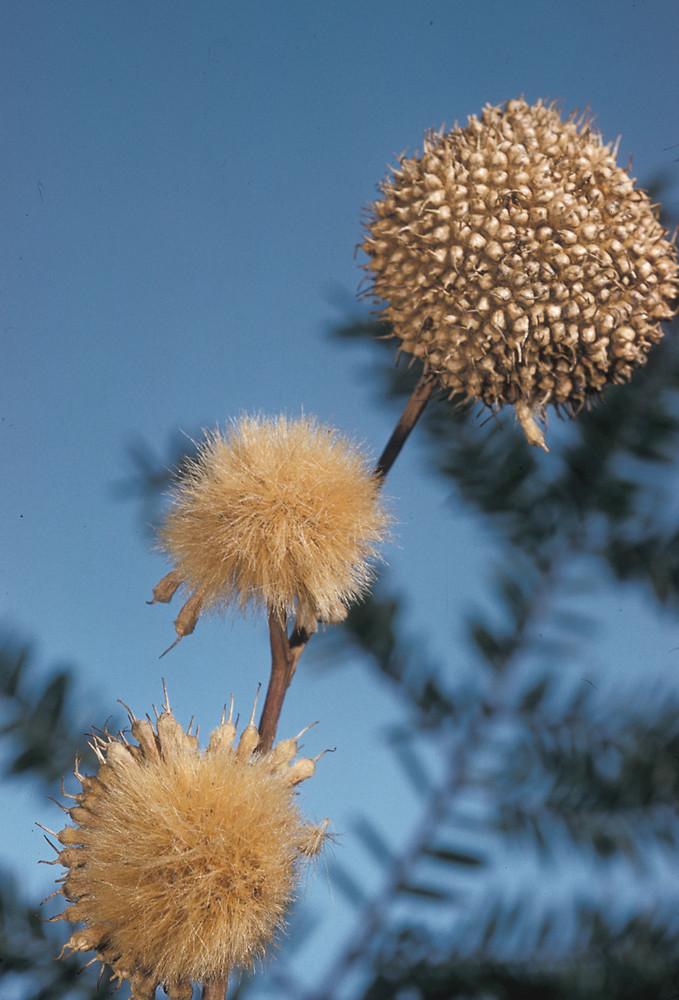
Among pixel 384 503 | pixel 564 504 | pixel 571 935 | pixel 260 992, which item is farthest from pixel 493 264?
pixel 260 992

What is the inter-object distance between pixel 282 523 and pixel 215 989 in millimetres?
340

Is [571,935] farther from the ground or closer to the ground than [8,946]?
closer to the ground

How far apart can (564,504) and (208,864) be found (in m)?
0.54

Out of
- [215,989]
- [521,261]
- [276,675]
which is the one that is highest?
[521,261]

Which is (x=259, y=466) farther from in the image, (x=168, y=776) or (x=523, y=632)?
(x=523, y=632)

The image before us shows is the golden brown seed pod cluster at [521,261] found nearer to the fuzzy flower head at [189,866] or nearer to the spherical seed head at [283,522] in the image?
the spherical seed head at [283,522]

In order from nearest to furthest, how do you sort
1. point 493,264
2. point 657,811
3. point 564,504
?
1. point 493,264
2. point 657,811
3. point 564,504

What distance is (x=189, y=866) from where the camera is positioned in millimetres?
784

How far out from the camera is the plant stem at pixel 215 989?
0.84 meters

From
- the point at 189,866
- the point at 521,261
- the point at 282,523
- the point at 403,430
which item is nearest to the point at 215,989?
the point at 189,866

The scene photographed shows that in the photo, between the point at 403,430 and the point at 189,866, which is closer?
the point at 189,866

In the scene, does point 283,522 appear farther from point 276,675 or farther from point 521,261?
point 521,261

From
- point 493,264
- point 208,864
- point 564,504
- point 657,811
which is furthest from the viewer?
point 564,504

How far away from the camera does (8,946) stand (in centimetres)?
104
